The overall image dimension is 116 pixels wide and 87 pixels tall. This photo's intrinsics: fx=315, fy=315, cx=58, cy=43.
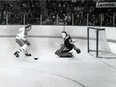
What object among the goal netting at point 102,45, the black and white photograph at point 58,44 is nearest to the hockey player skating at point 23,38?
the black and white photograph at point 58,44

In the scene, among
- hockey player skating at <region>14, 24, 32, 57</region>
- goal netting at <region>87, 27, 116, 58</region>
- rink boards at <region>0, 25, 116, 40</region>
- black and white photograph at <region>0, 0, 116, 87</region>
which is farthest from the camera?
rink boards at <region>0, 25, 116, 40</region>

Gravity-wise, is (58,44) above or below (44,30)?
below

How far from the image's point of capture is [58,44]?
980 centimetres

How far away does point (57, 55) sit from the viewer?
303 inches

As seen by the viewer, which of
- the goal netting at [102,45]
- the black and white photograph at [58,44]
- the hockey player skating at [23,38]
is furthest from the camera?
the goal netting at [102,45]

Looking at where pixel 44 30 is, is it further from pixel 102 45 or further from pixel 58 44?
pixel 102 45

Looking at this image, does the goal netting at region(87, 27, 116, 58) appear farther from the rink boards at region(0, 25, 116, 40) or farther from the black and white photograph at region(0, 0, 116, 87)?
the rink boards at region(0, 25, 116, 40)

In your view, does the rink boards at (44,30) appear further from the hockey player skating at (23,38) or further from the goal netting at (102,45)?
the hockey player skating at (23,38)

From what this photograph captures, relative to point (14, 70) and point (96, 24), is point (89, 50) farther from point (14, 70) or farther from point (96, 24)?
point (14, 70)

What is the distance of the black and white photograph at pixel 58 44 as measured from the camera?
15.3 ft

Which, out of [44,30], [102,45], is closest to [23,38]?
[102,45]

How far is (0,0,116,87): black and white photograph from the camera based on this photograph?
4652 millimetres

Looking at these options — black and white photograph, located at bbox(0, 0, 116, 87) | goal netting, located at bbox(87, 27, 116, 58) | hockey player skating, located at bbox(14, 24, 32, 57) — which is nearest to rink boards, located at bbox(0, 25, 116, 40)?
black and white photograph, located at bbox(0, 0, 116, 87)

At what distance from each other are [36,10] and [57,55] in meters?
5.80
